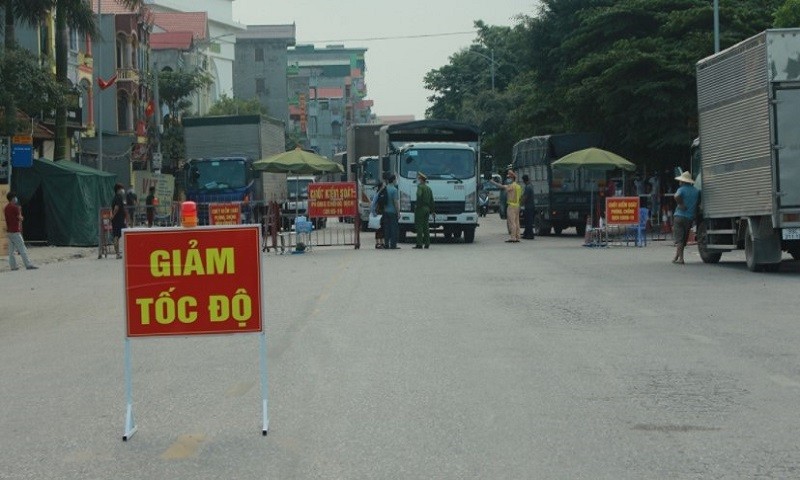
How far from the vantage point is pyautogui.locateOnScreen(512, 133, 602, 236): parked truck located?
41281 mm

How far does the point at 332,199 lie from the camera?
1319 inches

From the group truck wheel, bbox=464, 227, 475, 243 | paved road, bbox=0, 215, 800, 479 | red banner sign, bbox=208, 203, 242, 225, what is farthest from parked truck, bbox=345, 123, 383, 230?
paved road, bbox=0, 215, 800, 479

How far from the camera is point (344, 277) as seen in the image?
22.3 metres

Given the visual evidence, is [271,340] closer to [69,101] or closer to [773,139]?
[773,139]

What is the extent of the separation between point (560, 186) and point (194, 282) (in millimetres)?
33761

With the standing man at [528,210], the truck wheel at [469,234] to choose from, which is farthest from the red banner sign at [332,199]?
the standing man at [528,210]

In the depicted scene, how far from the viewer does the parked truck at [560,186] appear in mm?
41281

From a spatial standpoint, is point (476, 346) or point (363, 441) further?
point (476, 346)

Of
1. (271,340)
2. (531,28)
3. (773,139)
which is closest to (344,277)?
(773,139)

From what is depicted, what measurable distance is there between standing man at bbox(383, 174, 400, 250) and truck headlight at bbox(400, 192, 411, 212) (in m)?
2.23

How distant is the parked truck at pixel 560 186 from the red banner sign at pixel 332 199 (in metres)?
9.50

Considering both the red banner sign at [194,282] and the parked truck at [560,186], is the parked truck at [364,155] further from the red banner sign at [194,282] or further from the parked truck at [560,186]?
the red banner sign at [194,282]

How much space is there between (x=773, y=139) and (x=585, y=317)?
7617 millimetres

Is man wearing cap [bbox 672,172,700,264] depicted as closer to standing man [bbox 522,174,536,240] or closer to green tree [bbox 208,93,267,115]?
standing man [bbox 522,174,536,240]
